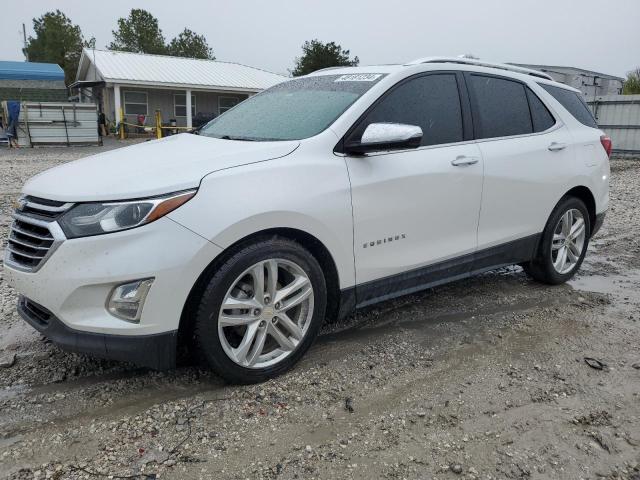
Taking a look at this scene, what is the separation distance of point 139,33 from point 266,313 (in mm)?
50675

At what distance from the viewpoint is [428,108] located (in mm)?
3727

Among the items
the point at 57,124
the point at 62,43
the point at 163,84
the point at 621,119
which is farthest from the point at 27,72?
the point at 621,119

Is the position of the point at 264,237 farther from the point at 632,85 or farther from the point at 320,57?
the point at 320,57

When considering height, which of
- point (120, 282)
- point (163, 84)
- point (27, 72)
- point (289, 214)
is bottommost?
point (120, 282)

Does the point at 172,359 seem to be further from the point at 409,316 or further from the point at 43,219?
the point at 409,316

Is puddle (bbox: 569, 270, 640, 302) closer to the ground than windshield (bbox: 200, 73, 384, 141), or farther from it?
closer to the ground

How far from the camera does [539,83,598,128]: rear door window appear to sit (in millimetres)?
4727

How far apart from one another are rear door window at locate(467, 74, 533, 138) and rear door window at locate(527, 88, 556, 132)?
0.18ft

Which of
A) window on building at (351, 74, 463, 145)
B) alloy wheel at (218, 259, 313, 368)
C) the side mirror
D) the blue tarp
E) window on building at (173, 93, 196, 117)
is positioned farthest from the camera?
window on building at (173, 93, 196, 117)

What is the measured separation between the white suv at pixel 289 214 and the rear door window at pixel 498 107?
0.01m

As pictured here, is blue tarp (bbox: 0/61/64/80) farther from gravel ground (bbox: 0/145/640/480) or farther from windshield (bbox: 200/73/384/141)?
windshield (bbox: 200/73/384/141)

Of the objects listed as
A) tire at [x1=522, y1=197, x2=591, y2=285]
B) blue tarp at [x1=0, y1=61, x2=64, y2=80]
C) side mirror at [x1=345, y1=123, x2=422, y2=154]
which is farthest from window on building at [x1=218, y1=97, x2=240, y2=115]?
side mirror at [x1=345, y1=123, x2=422, y2=154]

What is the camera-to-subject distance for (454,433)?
8.64 feet

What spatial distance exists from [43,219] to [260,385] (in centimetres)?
141
